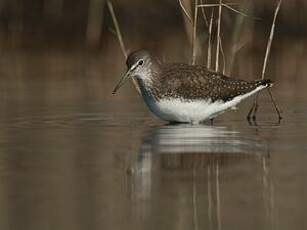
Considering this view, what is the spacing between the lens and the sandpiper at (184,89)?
39.2ft

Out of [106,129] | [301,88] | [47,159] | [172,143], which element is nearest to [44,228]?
[47,159]

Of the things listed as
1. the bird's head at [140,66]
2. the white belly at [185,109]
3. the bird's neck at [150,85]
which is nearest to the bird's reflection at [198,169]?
the white belly at [185,109]

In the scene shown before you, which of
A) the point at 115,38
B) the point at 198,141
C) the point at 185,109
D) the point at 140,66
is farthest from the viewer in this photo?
the point at 115,38

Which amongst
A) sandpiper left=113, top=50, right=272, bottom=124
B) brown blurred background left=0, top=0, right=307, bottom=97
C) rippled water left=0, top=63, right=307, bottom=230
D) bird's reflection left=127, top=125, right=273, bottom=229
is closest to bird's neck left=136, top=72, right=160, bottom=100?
sandpiper left=113, top=50, right=272, bottom=124

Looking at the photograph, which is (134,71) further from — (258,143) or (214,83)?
(258,143)

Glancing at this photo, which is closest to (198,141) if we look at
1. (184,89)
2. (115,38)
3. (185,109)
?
(185,109)

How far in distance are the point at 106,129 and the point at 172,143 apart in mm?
1319

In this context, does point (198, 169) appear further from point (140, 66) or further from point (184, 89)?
point (140, 66)

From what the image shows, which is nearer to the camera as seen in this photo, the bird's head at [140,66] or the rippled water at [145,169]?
the rippled water at [145,169]

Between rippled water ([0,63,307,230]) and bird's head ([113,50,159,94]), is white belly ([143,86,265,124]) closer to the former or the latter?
rippled water ([0,63,307,230])

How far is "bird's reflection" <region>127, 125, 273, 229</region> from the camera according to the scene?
8.03m

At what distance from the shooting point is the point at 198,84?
12227mm

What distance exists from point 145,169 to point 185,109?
2.65 meters

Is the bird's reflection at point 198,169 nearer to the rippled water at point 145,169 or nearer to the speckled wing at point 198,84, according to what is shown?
the rippled water at point 145,169
